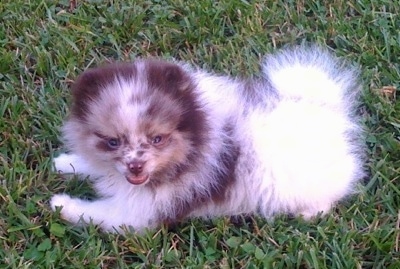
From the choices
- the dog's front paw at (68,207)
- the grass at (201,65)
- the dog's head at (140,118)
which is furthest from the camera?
the dog's front paw at (68,207)

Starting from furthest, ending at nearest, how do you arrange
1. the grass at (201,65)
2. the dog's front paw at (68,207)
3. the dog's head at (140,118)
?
1. the dog's front paw at (68,207)
2. the grass at (201,65)
3. the dog's head at (140,118)

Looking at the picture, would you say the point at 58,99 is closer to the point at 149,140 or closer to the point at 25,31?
the point at 25,31

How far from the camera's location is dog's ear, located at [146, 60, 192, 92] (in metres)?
3.01

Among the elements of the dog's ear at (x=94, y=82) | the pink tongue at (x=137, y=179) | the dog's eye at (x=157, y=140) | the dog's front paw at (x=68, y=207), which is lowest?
the dog's front paw at (x=68, y=207)


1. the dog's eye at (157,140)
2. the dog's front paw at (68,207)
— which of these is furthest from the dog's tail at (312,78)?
the dog's front paw at (68,207)

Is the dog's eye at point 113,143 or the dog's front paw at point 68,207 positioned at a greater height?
the dog's eye at point 113,143

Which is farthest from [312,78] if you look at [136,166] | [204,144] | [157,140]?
[136,166]

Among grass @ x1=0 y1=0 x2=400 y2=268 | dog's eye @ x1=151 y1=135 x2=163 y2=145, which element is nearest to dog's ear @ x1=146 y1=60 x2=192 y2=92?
dog's eye @ x1=151 y1=135 x2=163 y2=145

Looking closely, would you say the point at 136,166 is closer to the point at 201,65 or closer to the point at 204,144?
the point at 204,144

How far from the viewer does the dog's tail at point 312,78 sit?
3.38 m

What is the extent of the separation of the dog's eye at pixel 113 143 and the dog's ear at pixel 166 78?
0.26m

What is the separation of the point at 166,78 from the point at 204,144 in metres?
0.32

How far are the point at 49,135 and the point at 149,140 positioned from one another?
0.95m

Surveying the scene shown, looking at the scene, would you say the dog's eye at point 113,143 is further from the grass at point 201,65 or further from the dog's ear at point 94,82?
the grass at point 201,65
